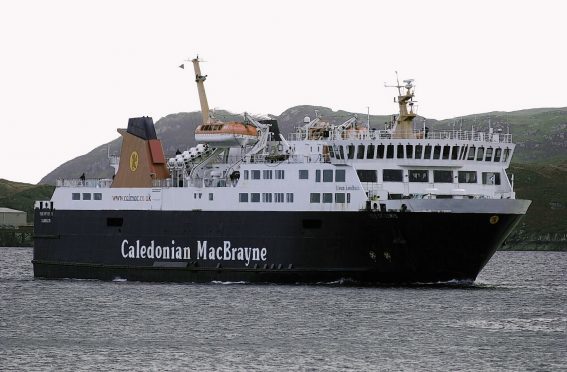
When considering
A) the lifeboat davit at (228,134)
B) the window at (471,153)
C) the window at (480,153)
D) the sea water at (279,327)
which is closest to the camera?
the sea water at (279,327)

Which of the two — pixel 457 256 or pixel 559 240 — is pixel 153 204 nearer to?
pixel 457 256

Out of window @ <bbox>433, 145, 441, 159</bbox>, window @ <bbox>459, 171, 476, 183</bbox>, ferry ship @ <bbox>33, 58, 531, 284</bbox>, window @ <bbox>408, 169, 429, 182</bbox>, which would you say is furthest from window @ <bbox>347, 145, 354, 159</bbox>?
window @ <bbox>459, 171, 476, 183</bbox>

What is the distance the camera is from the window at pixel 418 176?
181 feet

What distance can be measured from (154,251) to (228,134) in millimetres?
6983

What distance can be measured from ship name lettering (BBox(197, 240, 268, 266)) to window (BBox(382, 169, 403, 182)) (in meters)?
6.63

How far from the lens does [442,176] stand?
182 feet

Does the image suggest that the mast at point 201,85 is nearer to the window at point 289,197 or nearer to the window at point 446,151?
the window at point 289,197

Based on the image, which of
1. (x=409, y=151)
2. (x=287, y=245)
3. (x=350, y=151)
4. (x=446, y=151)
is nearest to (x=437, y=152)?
(x=446, y=151)

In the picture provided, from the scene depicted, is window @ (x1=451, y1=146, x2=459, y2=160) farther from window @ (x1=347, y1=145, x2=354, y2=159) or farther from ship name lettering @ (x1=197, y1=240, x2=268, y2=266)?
ship name lettering @ (x1=197, y1=240, x2=268, y2=266)

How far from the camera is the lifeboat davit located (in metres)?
59.3

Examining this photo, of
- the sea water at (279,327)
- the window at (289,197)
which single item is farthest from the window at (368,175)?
the sea water at (279,327)

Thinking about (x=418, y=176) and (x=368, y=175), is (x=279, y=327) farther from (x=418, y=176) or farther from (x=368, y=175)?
(x=418, y=176)

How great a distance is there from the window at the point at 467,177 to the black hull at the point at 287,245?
290 centimetres

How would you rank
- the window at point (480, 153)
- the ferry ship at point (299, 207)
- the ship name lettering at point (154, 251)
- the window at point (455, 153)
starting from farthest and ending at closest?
the ship name lettering at point (154, 251) < the window at point (480, 153) < the window at point (455, 153) < the ferry ship at point (299, 207)
